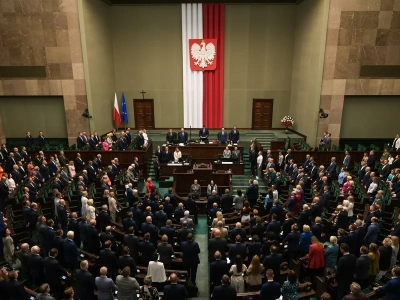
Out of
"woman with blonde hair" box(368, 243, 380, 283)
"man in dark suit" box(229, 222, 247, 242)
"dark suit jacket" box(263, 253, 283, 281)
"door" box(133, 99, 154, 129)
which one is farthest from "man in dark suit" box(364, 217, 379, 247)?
"door" box(133, 99, 154, 129)

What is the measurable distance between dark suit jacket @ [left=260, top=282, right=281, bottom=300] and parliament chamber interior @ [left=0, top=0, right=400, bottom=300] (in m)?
0.02

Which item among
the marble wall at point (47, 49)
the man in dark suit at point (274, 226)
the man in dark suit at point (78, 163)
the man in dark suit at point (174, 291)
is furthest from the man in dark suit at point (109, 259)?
the marble wall at point (47, 49)

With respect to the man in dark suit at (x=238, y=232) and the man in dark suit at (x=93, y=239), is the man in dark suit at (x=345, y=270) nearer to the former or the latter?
the man in dark suit at (x=238, y=232)

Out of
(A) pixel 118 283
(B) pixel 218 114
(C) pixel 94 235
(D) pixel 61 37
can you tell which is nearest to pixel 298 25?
(B) pixel 218 114

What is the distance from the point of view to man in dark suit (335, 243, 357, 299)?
593 cm

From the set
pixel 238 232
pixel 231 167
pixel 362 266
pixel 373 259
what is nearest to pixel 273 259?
pixel 238 232

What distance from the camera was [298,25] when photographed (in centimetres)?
1819

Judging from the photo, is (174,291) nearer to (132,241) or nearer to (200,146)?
(132,241)

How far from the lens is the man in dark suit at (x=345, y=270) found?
233 inches

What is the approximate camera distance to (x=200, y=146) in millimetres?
14852

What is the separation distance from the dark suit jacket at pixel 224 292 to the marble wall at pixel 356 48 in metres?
13.0

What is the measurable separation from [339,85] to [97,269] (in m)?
13.8

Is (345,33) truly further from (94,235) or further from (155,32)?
(94,235)

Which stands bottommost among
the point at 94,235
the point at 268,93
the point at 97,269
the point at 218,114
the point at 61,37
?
the point at 97,269
